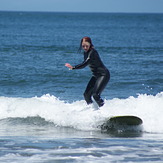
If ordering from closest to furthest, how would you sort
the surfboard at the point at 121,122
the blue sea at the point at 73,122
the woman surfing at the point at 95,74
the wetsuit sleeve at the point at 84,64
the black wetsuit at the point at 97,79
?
the blue sea at the point at 73,122 < the wetsuit sleeve at the point at 84,64 < the woman surfing at the point at 95,74 < the black wetsuit at the point at 97,79 < the surfboard at the point at 121,122

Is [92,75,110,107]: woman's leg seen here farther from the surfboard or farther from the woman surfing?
the surfboard

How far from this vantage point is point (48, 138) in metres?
8.57

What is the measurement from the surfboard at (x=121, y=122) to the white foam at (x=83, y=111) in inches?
6.1

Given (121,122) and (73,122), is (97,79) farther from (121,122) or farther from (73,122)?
(73,122)

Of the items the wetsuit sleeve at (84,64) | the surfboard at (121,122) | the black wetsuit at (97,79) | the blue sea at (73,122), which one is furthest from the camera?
the surfboard at (121,122)

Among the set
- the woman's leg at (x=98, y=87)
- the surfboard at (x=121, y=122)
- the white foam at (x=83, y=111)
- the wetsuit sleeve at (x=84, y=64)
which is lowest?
the surfboard at (x=121, y=122)

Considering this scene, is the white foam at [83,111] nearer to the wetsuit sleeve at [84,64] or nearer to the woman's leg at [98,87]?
the woman's leg at [98,87]

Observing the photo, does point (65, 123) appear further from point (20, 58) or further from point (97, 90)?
point (20, 58)

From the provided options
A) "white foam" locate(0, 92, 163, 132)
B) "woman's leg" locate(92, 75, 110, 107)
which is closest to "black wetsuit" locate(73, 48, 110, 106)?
"woman's leg" locate(92, 75, 110, 107)

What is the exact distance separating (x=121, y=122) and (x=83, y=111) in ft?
3.53

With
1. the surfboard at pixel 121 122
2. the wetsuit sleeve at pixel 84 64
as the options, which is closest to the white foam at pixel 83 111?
the surfboard at pixel 121 122

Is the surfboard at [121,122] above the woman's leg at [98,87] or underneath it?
underneath

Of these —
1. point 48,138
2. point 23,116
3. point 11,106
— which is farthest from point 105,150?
point 11,106

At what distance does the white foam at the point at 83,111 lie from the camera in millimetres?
9750
